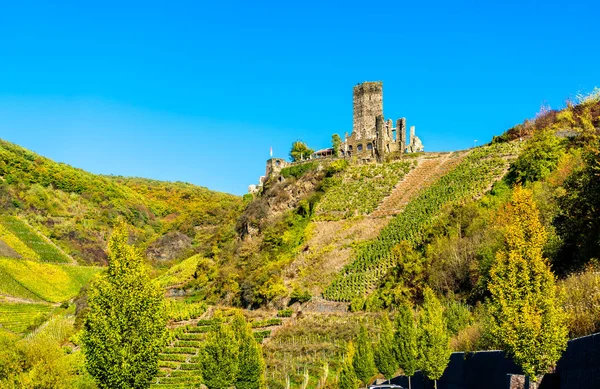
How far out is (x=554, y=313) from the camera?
16547 millimetres

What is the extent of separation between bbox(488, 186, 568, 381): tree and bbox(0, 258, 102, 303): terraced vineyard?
7225 cm

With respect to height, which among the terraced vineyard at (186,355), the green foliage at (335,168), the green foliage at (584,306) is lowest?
the terraced vineyard at (186,355)

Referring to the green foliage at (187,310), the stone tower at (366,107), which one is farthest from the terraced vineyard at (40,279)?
the stone tower at (366,107)

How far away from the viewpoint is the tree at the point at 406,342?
2559cm

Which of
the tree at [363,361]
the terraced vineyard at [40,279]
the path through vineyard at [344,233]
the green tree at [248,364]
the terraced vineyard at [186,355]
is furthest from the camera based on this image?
the terraced vineyard at [40,279]

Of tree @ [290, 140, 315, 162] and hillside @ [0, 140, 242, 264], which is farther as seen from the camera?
hillside @ [0, 140, 242, 264]

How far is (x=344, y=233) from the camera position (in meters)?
57.4

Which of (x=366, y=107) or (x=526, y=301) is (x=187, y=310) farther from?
(x=526, y=301)

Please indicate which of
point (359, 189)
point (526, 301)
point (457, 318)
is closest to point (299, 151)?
point (359, 189)

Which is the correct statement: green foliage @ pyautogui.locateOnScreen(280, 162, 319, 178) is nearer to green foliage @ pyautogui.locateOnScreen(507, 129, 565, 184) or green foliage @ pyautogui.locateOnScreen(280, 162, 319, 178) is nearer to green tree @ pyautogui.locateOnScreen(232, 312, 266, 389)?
green foliage @ pyautogui.locateOnScreen(507, 129, 565, 184)

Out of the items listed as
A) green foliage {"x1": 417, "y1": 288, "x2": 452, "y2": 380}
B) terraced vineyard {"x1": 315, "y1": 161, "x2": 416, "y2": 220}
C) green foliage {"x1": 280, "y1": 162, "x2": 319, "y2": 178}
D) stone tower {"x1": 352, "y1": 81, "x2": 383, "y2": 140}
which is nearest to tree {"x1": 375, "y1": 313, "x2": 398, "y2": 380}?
green foliage {"x1": 417, "y1": 288, "x2": 452, "y2": 380}

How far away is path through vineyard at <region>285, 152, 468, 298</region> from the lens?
5188cm

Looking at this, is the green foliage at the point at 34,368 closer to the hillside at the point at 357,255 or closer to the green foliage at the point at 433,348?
the hillside at the point at 357,255

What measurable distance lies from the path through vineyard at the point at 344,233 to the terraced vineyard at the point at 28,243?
56281mm
